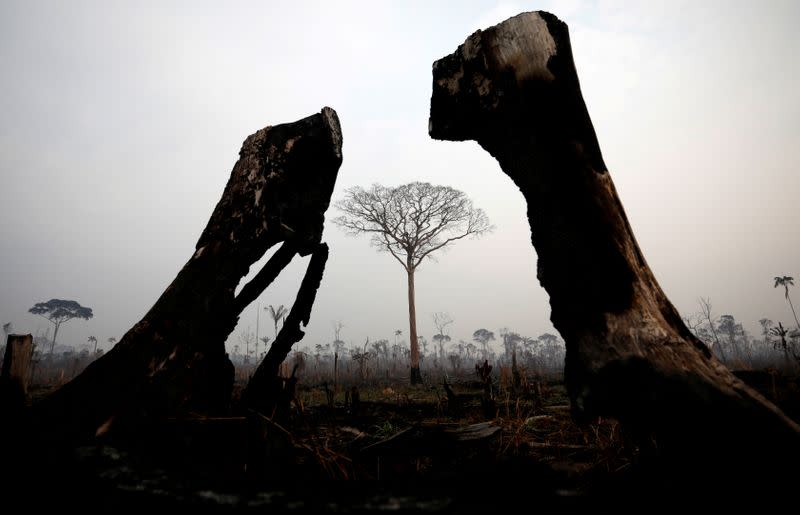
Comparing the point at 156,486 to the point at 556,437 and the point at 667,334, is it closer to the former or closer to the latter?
the point at 667,334

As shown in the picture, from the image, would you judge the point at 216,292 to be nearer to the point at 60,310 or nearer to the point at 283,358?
the point at 283,358

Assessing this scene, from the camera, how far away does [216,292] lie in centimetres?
199

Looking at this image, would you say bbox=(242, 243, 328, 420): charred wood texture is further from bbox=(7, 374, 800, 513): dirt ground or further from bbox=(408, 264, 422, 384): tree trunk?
bbox=(408, 264, 422, 384): tree trunk

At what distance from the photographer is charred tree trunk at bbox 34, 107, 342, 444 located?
1.55 metres

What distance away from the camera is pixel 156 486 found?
0.79 metres

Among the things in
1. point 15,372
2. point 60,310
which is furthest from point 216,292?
point 60,310

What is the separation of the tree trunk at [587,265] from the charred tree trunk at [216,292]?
99 centimetres

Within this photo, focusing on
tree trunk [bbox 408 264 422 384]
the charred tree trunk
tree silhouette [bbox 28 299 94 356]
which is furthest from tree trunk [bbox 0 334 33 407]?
tree silhouette [bbox 28 299 94 356]

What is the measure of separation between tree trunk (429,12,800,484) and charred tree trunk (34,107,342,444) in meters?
0.99

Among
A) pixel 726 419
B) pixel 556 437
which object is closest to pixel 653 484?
pixel 726 419

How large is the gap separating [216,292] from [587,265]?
6.24 ft

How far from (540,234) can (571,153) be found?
0.39 metres

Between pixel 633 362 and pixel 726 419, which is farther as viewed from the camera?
pixel 633 362

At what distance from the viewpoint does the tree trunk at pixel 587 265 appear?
38.0 inches
